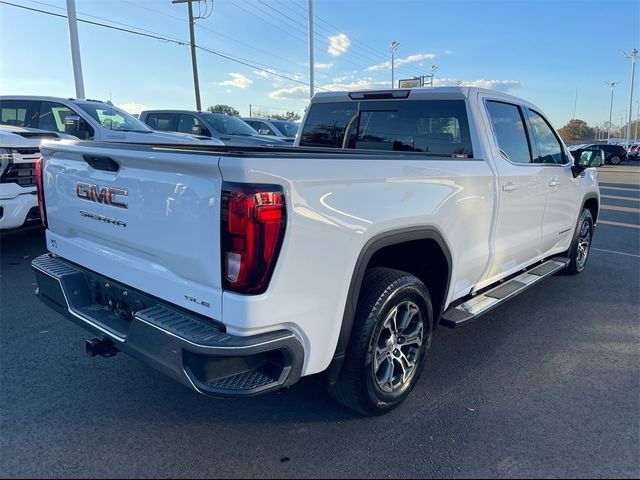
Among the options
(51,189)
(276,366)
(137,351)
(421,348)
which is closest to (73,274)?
(51,189)

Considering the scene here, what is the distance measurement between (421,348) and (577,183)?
11.2 feet

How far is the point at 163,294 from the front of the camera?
8.10ft

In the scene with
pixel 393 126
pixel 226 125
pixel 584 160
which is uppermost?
pixel 226 125

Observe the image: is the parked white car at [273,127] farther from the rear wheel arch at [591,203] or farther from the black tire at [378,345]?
the black tire at [378,345]

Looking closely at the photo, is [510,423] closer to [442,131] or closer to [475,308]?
[475,308]

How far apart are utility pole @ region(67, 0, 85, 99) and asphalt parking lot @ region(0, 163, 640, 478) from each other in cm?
1215

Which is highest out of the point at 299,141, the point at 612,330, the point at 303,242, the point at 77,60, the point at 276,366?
the point at 77,60

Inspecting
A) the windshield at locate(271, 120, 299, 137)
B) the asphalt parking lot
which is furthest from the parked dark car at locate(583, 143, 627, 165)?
the asphalt parking lot

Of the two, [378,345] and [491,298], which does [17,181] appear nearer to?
[378,345]

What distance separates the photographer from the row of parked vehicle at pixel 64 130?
572 centimetres

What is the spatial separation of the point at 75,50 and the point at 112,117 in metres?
7.07

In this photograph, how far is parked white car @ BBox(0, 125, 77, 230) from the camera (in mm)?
5598

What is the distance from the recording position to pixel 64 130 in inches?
337

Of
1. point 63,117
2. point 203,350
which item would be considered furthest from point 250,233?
point 63,117
